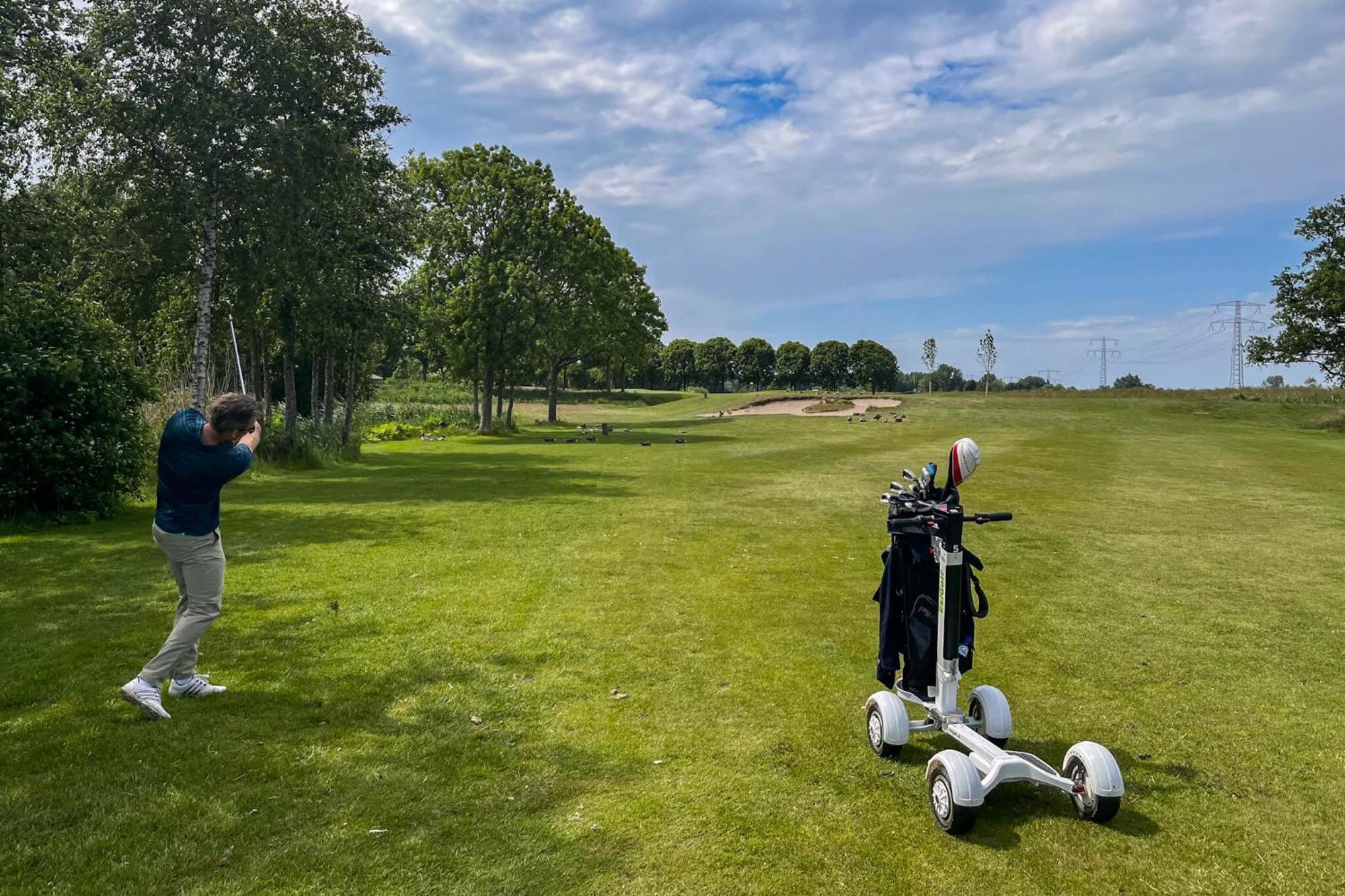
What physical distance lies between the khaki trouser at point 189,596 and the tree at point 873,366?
12214 cm

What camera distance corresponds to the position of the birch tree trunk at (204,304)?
1809cm

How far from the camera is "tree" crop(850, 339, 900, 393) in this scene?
125 metres

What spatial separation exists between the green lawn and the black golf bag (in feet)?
1.74

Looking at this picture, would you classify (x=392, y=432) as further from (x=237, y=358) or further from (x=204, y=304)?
(x=237, y=358)

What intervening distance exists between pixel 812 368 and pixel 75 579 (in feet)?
409

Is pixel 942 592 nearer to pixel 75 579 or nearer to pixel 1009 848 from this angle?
pixel 1009 848

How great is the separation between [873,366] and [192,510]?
125512 millimetres

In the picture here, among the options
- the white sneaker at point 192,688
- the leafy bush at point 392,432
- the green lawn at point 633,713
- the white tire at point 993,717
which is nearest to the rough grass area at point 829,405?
the leafy bush at point 392,432

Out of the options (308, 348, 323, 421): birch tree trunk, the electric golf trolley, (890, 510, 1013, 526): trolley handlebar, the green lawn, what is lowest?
the green lawn

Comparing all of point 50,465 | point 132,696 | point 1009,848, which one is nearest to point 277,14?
point 50,465

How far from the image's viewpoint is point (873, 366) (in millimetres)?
125188

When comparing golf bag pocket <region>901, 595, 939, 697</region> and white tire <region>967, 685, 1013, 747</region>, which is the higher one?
golf bag pocket <region>901, 595, 939, 697</region>

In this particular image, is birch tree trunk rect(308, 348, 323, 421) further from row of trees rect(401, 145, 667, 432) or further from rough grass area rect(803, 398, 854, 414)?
rough grass area rect(803, 398, 854, 414)

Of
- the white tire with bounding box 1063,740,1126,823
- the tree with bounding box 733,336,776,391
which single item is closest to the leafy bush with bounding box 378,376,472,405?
the white tire with bounding box 1063,740,1126,823
